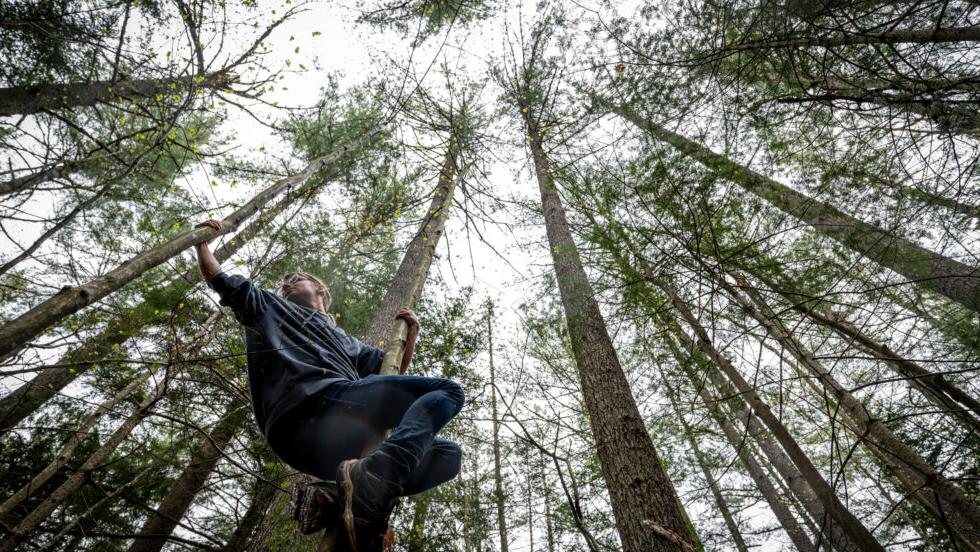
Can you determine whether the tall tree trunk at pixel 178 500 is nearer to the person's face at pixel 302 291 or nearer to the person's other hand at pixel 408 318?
the person's face at pixel 302 291

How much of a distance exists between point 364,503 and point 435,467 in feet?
2.39

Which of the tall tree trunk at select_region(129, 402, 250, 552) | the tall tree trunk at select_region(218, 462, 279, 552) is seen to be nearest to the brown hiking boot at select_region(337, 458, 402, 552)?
the tall tree trunk at select_region(218, 462, 279, 552)

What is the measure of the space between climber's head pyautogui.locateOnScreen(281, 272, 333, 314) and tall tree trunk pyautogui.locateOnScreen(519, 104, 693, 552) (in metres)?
2.55

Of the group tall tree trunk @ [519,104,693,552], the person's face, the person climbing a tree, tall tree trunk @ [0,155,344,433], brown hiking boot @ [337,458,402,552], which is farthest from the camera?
tall tree trunk @ [0,155,344,433]

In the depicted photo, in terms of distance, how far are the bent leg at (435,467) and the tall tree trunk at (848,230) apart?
3144 millimetres

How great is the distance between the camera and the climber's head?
2.84 metres

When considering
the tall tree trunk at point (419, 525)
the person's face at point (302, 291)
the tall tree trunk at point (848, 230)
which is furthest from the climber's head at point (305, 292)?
the tall tree trunk at point (419, 525)

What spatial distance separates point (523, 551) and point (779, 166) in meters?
9.28

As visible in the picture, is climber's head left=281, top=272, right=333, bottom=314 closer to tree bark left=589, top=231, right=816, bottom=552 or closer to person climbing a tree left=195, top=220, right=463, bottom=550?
person climbing a tree left=195, top=220, right=463, bottom=550

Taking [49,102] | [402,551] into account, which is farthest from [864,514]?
[49,102]

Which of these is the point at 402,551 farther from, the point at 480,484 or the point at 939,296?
the point at 939,296

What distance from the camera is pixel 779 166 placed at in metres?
3.91

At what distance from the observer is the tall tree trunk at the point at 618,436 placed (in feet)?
9.67

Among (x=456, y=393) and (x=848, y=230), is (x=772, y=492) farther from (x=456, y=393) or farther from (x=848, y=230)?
(x=456, y=393)
